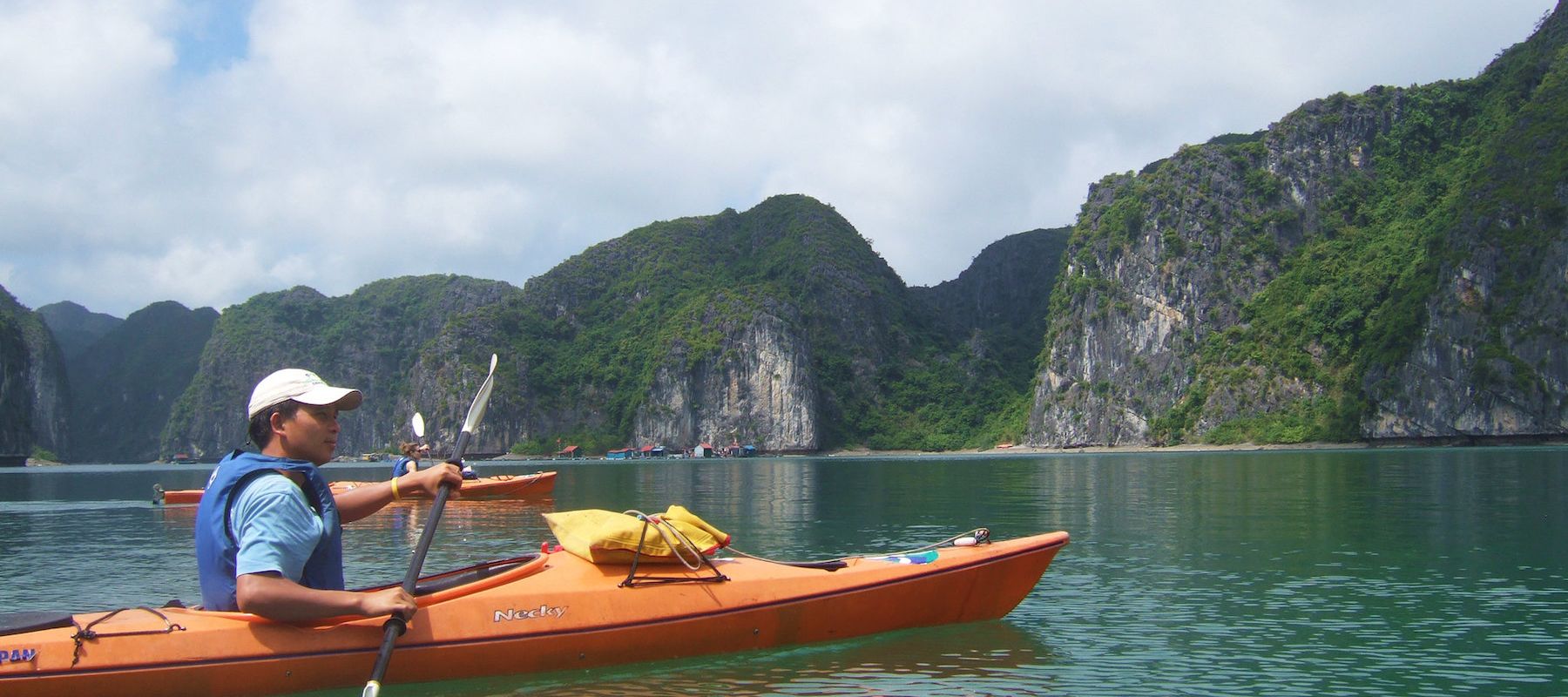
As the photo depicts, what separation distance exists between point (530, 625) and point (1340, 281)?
305 ft

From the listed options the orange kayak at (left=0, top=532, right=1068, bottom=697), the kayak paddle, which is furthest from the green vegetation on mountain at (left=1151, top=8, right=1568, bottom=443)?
the kayak paddle

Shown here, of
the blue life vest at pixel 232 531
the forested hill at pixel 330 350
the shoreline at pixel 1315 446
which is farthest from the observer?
the forested hill at pixel 330 350

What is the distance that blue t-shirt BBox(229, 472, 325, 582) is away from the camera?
5168 mm

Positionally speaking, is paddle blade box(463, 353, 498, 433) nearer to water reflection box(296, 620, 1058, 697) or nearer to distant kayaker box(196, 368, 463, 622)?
distant kayaker box(196, 368, 463, 622)

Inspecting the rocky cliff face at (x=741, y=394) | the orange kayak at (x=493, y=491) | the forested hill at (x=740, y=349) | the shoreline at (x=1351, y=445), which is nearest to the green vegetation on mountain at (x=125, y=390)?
the forested hill at (x=740, y=349)

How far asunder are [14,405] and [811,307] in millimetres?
85970

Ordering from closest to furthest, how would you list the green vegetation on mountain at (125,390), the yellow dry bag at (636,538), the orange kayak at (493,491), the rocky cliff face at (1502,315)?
1. the yellow dry bag at (636,538)
2. the orange kayak at (493,491)
3. the rocky cliff face at (1502,315)
4. the green vegetation on mountain at (125,390)

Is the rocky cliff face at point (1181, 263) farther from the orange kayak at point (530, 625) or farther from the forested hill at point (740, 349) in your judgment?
the orange kayak at point (530, 625)

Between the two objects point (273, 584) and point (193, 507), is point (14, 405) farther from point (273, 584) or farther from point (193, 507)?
point (273, 584)

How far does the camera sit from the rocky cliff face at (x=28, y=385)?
4109 inches

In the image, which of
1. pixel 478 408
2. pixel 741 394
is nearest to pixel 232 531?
Answer: pixel 478 408

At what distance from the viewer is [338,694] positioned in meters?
6.39

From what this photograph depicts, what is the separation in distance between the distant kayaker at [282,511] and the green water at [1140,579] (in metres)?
1.73

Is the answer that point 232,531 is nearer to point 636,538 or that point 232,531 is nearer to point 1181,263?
point 636,538
